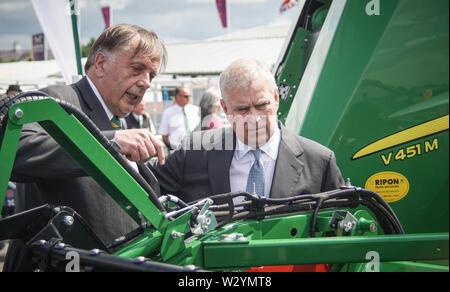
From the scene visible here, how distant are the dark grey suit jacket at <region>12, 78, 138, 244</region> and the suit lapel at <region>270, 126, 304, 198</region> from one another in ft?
2.31

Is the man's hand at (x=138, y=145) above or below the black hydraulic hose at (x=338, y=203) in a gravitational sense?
above

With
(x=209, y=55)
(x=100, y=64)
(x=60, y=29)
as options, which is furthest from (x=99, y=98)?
(x=209, y=55)

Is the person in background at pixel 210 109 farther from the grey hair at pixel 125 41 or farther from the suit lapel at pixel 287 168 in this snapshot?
the grey hair at pixel 125 41

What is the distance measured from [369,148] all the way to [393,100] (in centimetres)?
30

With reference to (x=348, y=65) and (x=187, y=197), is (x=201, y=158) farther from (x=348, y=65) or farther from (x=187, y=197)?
(x=348, y=65)

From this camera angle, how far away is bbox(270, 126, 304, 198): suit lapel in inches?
85.4

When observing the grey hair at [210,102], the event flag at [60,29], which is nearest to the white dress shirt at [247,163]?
the event flag at [60,29]

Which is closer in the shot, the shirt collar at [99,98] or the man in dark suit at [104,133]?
the man in dark suit at [104,133]

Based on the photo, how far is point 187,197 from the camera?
7.64 ft

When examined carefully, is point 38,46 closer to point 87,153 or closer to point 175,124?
point 175,124

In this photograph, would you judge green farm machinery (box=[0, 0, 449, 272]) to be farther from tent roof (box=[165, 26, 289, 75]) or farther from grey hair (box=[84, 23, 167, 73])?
tent roof (box=[165, 26, 289, 75])

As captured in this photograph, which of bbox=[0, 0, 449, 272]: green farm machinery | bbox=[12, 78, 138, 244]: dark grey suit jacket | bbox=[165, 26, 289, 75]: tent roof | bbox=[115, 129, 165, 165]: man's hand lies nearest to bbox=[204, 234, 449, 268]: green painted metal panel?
bbox=[0, 0, 449, 272]: green farm machinery

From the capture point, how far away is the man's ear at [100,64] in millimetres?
2092

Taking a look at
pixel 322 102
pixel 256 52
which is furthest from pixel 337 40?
pixel 256 52
